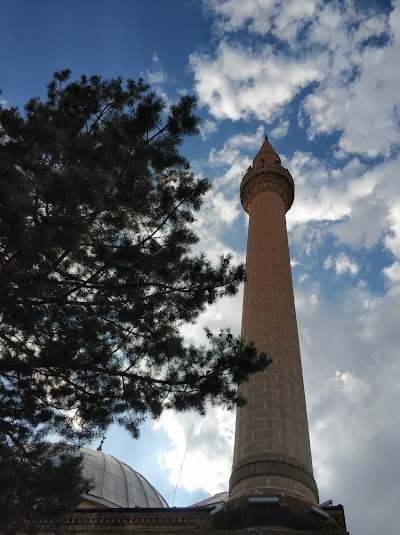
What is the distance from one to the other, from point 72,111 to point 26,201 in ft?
9.13

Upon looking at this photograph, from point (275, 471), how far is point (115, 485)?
563 inches

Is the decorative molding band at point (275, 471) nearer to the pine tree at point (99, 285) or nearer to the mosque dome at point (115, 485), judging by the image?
the pine tree at point (99, 285)

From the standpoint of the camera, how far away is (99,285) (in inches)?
312

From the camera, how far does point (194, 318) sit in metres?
8.62

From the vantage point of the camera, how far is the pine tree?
7305 mm

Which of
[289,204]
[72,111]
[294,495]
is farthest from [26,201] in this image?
[289,204]

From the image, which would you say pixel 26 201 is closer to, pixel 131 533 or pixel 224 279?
pixel 224 279

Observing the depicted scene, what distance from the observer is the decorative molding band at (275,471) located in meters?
9.39

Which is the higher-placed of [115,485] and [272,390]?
[115,485]

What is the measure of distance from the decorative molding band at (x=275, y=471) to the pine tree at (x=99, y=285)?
86.1 inches

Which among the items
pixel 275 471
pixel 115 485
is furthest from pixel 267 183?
pixel 115 485

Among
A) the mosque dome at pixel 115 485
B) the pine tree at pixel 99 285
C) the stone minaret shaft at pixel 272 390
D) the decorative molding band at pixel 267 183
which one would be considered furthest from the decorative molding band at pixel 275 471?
the mosque dome at pixel 115 485

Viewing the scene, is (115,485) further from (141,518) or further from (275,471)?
(275,471)

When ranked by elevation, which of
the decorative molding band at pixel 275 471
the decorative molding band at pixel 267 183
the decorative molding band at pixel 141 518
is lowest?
the decorative molding band at pixel 275 471
